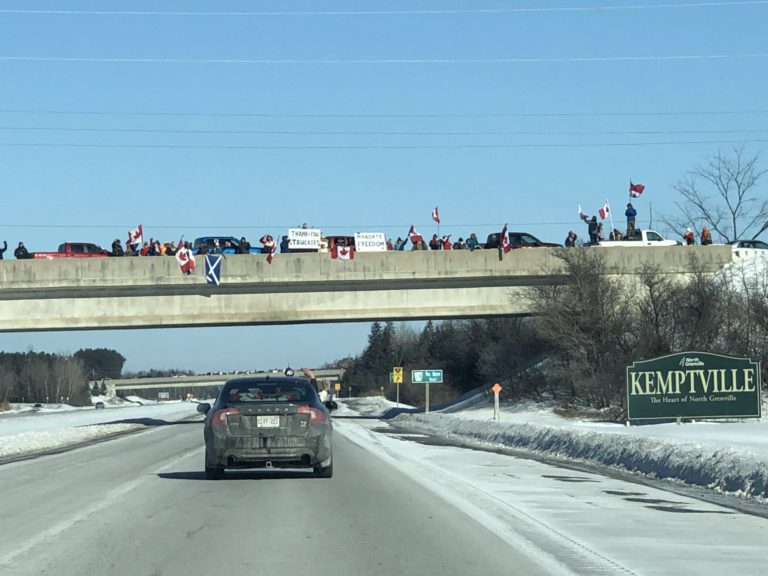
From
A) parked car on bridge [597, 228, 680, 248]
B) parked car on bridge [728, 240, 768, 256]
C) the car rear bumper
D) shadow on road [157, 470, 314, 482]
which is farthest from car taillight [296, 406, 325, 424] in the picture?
parked car on bridge [728, 240, 768, 256]

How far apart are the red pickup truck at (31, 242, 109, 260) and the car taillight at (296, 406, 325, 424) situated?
3660cm

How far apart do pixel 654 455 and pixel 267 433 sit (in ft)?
25.6

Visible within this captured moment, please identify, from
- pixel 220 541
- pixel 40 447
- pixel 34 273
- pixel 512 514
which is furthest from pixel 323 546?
pixel 34 273

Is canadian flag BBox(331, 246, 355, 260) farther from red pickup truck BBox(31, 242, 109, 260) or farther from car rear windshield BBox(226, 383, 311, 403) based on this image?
car rear windshield BBox(226, 383, 311, 403)

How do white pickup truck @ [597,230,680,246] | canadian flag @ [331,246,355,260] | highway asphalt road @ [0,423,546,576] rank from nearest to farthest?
highway asphalt road @ [0,423,546,576], canadian flag @ [331,246,355,260], white pickup truck @ [597,230,680,246]

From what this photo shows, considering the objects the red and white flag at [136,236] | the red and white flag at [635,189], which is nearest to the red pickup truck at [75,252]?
the red and white flag at [136,236]

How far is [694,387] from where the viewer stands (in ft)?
100

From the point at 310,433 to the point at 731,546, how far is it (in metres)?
7.83

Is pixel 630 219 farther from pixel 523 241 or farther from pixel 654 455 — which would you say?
pixel 654 455

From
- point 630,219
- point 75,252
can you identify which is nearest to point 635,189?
point 630,219

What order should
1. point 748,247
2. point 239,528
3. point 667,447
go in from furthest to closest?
point 748,247
point 667,447
point 239,528

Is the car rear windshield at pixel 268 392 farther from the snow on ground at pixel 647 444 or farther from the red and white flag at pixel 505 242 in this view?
the red and white flag at pixel 505 242

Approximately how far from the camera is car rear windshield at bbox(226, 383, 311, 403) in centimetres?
1734

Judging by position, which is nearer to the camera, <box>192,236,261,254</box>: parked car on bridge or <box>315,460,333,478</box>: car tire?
<box>315,460,333,478</box>: car tire
